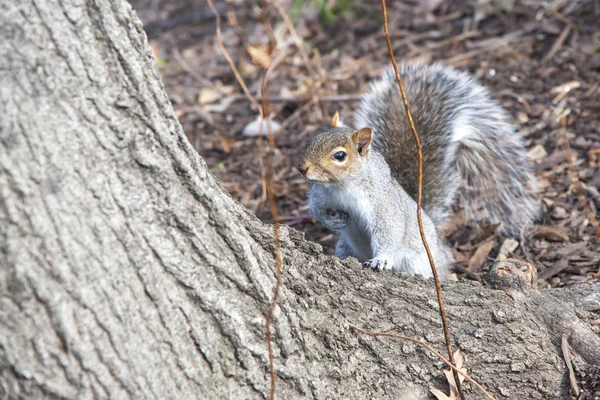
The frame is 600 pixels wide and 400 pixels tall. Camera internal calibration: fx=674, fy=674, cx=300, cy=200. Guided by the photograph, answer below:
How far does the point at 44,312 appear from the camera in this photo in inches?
53.5

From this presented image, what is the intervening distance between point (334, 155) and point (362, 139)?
12cm

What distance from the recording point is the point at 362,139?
2453mm

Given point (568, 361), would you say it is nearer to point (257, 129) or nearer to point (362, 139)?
point (362, 139)

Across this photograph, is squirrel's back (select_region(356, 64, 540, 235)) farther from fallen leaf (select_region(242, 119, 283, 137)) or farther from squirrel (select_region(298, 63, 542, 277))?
fallen leaf (select_region(242, 119, 283, 137))

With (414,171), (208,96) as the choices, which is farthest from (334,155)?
(208,96)

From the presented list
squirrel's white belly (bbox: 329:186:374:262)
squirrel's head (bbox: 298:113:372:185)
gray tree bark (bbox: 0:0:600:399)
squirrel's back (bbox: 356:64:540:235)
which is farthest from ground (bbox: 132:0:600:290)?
gray tree bark (bbox: 0:0:600:399)

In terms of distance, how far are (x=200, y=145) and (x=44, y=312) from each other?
264cm

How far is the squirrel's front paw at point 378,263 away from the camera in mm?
2418

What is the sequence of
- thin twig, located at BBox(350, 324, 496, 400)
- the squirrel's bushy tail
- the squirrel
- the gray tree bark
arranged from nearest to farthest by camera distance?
1. the gray tree bark
2. thin twig, located at BBox(350, 324, 496, 400)
3. the squirrel
4. the squirrel's bushy tail

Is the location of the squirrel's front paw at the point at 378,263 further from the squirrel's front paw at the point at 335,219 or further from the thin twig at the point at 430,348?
the thin twig at the point at 430,348

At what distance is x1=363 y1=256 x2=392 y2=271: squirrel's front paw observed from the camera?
2.42m

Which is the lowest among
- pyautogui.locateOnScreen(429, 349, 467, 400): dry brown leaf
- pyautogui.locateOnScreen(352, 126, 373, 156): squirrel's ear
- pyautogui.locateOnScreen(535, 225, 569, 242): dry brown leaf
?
pyautogui.locateOnScreen(429, 349, 467, 400): dry brown leaf

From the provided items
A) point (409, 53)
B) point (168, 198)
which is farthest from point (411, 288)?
point (409, 53)

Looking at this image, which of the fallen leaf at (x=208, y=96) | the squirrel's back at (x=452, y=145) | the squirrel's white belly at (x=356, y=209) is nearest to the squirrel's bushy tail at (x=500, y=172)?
the squirrel's back at (x=452, y=145)
